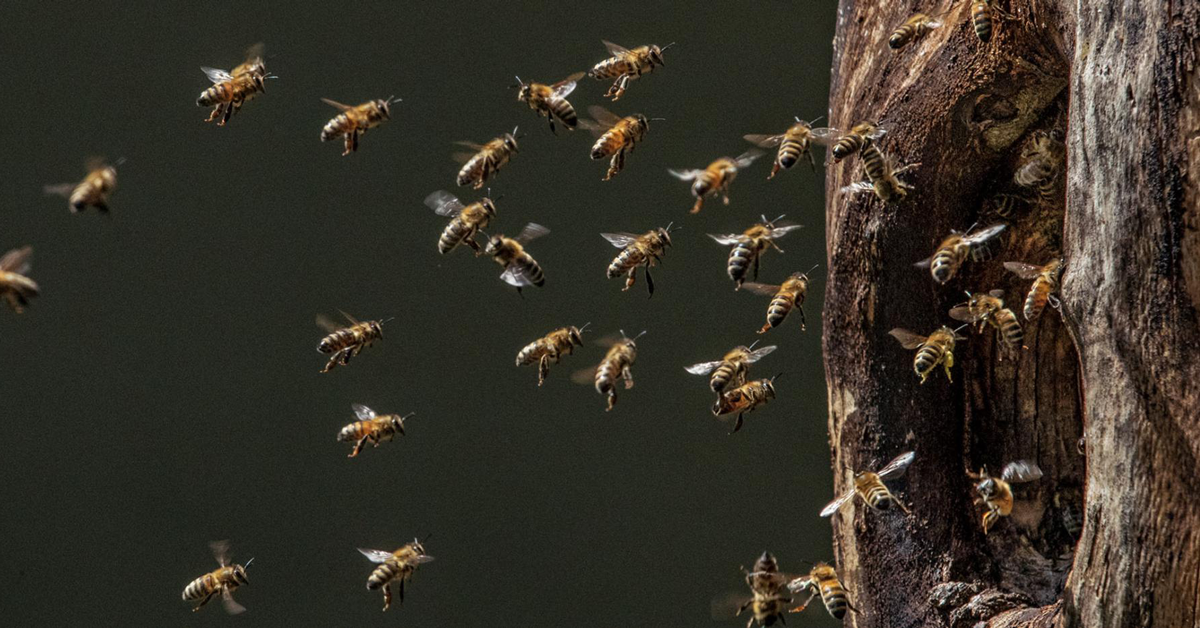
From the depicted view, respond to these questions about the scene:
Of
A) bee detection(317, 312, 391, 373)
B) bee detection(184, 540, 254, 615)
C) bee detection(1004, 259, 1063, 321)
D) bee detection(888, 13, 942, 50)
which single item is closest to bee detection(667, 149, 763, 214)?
bee detection(888, 13, 942, 50)

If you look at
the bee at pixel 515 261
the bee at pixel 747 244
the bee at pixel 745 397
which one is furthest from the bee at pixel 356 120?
the bee at pixel 745 397

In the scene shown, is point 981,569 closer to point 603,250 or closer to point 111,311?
point 603,250

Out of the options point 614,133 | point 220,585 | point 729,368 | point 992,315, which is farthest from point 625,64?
point 220,585

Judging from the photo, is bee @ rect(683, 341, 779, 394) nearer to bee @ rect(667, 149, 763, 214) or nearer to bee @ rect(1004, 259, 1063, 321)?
bee @ rect(667, 149, 763, 214)

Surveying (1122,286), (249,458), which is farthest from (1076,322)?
(249,458)

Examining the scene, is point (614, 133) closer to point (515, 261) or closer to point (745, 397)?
point (515, 261)

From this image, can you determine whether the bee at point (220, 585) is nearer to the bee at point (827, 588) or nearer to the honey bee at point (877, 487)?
the bee at point (827, 588)
